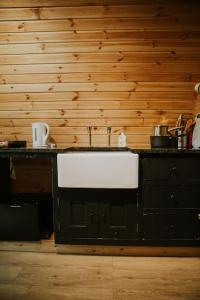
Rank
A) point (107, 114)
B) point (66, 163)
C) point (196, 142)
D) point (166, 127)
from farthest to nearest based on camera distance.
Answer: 1. point (107, 114)
2. point (166, 127)
3. point (196, 142)
4. point (66, 163)

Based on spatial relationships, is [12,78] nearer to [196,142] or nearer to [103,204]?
[103,204]

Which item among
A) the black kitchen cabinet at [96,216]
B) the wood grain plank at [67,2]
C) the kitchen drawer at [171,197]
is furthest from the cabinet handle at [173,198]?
the wood grain plank at [67,2]

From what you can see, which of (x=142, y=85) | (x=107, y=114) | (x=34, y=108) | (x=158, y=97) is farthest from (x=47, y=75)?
(x=158, y=97)

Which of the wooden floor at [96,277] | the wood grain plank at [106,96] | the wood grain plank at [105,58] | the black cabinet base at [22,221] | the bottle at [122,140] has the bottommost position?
the wooden floor at [96,277]

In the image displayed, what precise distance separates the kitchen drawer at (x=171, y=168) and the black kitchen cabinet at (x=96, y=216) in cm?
21

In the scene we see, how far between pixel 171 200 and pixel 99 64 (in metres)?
1.48

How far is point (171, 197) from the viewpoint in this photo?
73.6 inches

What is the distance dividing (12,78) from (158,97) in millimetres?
1524

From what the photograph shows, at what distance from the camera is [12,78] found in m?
2.46

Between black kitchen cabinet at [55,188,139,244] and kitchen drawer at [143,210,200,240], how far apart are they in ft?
0.37

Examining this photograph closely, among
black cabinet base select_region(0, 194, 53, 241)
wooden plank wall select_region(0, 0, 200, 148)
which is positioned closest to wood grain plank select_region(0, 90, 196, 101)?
wooden plank wall select_region(0, 0, 200, 148)

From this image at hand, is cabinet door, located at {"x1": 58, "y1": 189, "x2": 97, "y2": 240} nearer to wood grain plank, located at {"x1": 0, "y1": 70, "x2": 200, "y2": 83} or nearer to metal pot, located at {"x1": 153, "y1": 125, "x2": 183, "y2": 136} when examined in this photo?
metal pot, located at {"x1": 153, "y1": 125, "x2": 183, "y2": 136}

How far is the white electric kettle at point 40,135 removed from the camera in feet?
7.48

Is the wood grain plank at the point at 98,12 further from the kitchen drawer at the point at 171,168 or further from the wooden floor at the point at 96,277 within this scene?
the wooden floor at the point at 96,277
